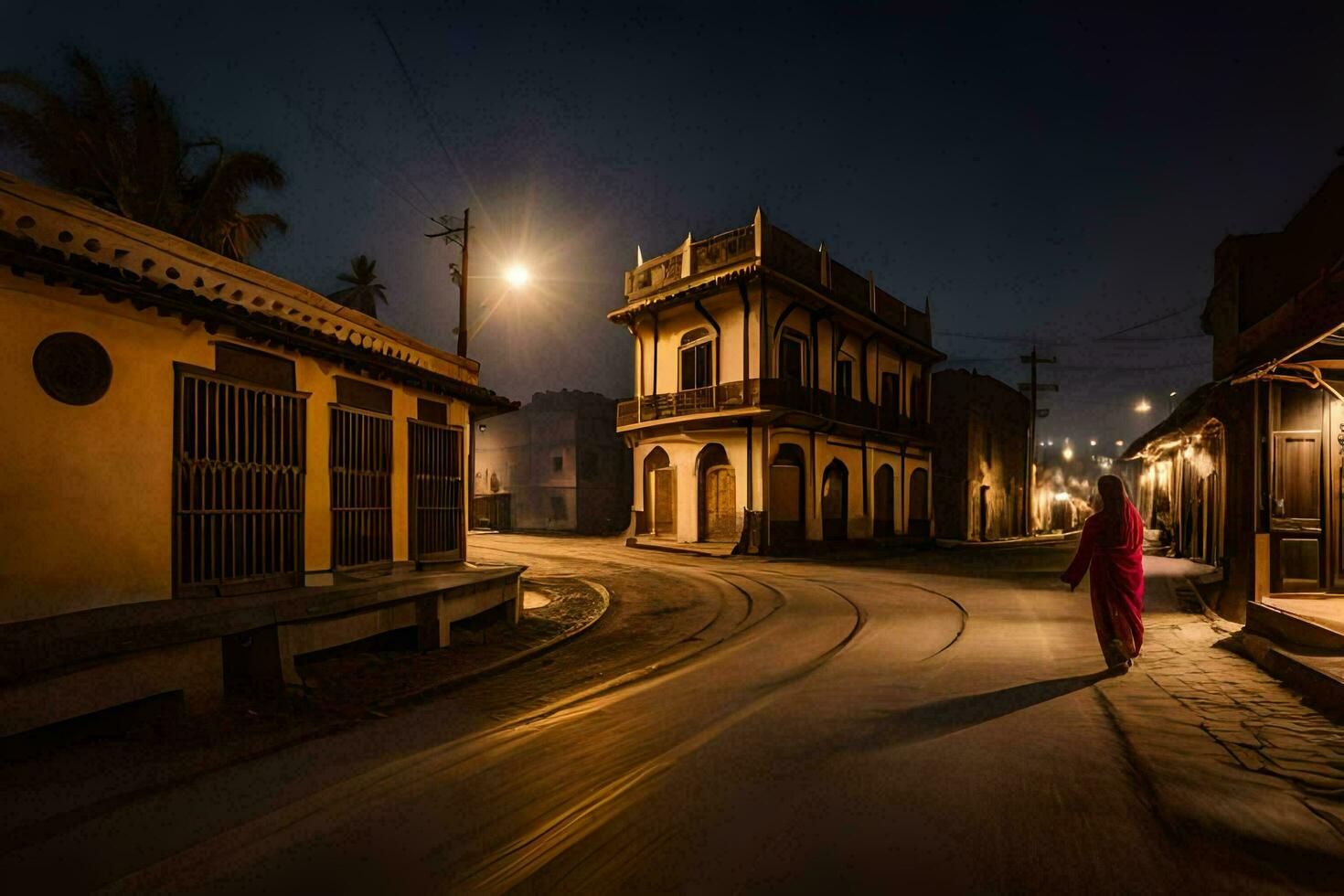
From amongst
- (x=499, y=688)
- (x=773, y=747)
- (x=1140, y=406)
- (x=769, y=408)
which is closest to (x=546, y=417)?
(x=769, y=408)

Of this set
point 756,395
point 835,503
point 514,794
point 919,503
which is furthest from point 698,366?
point 514,794

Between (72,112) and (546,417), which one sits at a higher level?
(72,112)

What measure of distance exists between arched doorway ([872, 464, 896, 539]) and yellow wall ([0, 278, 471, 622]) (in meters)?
24.4

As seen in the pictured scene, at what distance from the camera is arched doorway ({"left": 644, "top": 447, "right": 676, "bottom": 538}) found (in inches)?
955

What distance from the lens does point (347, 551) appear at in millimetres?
8227

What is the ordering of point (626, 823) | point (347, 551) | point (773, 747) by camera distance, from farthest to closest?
point (347, 551) < point (773, 747) < point (626, 823)

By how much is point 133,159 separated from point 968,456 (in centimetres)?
3412

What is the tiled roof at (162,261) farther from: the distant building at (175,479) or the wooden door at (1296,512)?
the wooden door at (1296,512)

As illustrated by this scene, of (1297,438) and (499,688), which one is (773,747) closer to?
(499,688)

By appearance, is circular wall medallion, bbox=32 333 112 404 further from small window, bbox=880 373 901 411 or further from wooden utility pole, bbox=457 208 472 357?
small window, bbox=880 373 901 411

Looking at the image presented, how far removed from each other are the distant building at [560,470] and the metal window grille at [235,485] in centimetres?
3034

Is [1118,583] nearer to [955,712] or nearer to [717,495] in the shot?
[955,712]

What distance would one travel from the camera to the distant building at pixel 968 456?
33625 millimetres

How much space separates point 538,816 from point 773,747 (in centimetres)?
159
